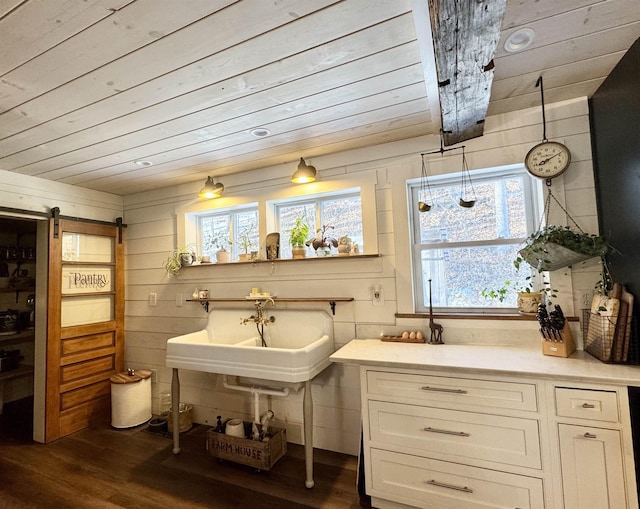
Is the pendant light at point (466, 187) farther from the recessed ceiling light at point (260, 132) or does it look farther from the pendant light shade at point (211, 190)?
the pendant light shade at point (211, 190)

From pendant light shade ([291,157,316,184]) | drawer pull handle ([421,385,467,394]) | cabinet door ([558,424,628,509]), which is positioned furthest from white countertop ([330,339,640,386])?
pendant light shade ([291,157,316,184])

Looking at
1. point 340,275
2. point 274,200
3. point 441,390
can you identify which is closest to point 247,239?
point 274,200

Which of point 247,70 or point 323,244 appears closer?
point 247,70

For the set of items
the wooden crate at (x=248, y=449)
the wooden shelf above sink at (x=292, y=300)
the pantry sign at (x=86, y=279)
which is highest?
the pantry sign at (x=86, y=279)

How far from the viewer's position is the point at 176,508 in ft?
6.15

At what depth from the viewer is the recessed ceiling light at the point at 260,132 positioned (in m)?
2.07

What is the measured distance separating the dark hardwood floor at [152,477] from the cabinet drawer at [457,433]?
550mm

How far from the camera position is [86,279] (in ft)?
A: 10.3

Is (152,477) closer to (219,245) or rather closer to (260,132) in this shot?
(219,245)

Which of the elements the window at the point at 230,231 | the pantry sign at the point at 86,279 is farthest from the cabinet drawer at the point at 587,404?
the pantry sign at the point at 86,279

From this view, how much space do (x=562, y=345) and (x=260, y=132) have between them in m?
2.17

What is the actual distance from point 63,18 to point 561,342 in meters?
2.63

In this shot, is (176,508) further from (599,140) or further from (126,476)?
(599,140)

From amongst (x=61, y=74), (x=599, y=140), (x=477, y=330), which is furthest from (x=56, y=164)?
(x=599, y=140)
